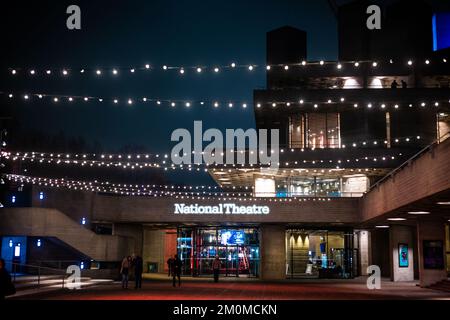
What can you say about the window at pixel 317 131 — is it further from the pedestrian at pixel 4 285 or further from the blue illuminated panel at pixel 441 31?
the pedestrian at pixel 4 285

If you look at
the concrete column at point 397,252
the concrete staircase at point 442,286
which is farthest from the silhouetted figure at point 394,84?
the concrete staircase at point 442,286

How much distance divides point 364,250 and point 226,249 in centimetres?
1042

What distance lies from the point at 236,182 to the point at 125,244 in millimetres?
14114

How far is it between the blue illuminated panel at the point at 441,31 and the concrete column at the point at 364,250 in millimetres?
18908

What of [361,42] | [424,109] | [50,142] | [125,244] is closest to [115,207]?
[125,244]

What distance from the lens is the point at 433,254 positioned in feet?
99.0

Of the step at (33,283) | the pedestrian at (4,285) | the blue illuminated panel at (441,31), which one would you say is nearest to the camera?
the pedestrian at (4,285)

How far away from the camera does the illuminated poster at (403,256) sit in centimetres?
3666

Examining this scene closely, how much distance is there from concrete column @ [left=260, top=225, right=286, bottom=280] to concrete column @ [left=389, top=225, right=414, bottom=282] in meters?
6.79

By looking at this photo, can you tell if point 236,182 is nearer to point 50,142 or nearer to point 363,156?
point 363,156

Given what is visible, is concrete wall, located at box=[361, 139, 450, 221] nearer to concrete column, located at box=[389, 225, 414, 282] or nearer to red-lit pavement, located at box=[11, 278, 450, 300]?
red-lit pavement, located at box=[11, 278, 450, 300]

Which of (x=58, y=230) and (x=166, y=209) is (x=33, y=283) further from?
(x=166, y=209)

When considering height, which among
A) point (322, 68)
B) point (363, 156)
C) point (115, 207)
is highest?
point (322, 68)

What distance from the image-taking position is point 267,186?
141ft
